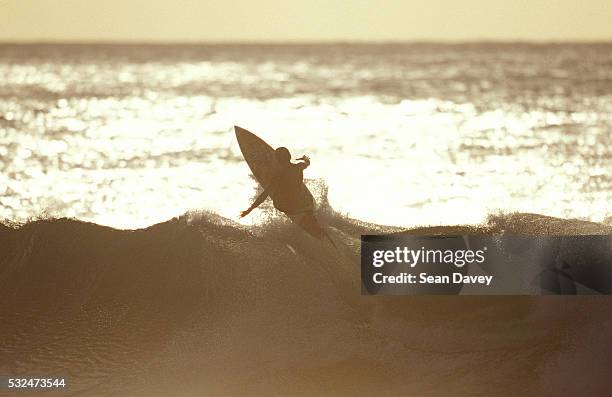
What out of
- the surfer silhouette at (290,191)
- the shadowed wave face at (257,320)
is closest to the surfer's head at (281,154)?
the surfer silhouette at (290,191)

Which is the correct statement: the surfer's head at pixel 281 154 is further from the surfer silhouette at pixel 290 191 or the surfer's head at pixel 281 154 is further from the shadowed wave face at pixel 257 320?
the shadowed wave face at pixel 257 320

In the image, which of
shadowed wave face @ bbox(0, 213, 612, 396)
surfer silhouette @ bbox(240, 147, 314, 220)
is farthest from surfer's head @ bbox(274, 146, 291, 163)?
shadowed wave face @ bbox(0, 213, 612, 396)

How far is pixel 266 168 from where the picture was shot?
2248 mm

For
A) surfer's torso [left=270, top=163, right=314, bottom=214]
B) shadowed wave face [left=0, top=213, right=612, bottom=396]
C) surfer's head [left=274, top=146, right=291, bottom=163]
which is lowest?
shadowed wave face [left=0, top=213, right=612, bottom=396]

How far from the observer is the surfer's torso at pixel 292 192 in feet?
7.36

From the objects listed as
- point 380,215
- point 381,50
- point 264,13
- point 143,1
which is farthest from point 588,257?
point 143,1

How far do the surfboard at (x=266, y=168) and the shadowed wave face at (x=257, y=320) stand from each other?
0.03 m

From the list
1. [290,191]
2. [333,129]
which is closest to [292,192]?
[290,191]

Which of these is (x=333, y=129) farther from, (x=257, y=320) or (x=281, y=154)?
(x=257, y=320)

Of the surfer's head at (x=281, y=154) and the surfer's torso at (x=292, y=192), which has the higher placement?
the surfer's head at (x=281, y=154)

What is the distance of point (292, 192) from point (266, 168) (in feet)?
0.33

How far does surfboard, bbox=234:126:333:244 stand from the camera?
7.37 ft

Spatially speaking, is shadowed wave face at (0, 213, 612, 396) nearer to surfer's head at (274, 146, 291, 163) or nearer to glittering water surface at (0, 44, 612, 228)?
glittering water surface at (0, 44, 612, 228)

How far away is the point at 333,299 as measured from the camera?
2236 millimetres
